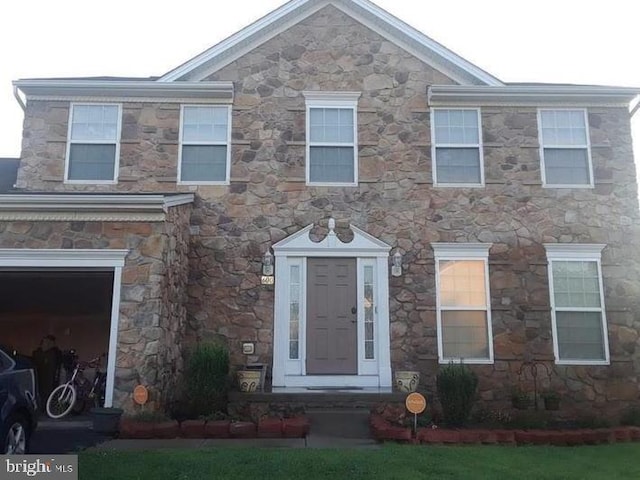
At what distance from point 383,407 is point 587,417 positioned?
3.51 m

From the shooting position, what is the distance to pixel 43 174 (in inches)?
436

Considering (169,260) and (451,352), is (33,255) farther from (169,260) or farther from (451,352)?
(451,352)

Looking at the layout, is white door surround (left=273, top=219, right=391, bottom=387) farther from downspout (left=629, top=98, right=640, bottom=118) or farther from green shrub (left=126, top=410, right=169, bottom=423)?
downspout (left=629, top=98, right=640, bottom=118)

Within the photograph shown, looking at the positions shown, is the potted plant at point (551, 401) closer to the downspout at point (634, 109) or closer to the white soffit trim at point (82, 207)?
the downspout at point (634, 109)

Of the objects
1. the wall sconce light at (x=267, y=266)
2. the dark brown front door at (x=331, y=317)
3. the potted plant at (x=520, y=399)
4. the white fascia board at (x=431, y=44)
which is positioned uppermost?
the white fascia board at (x=431, y=44)

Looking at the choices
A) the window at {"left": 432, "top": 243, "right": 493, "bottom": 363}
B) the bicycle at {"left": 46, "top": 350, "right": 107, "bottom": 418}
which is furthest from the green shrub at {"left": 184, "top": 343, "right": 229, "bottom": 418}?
the window at {"left": 432, "top": 243, "right": 493, "bottom": 363}

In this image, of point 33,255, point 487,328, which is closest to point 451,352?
point 487,328

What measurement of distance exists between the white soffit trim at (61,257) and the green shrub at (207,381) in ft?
6.06

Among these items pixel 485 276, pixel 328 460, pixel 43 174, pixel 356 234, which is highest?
pixel 43 174

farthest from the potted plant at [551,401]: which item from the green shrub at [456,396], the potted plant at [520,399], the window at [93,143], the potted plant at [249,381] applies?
the window at [93,143]

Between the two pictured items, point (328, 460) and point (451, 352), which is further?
point (451, 352)

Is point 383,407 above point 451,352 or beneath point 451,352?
beneath

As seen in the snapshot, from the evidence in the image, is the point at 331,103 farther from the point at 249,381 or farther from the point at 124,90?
the point at 249,381

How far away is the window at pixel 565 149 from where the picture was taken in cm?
1136
